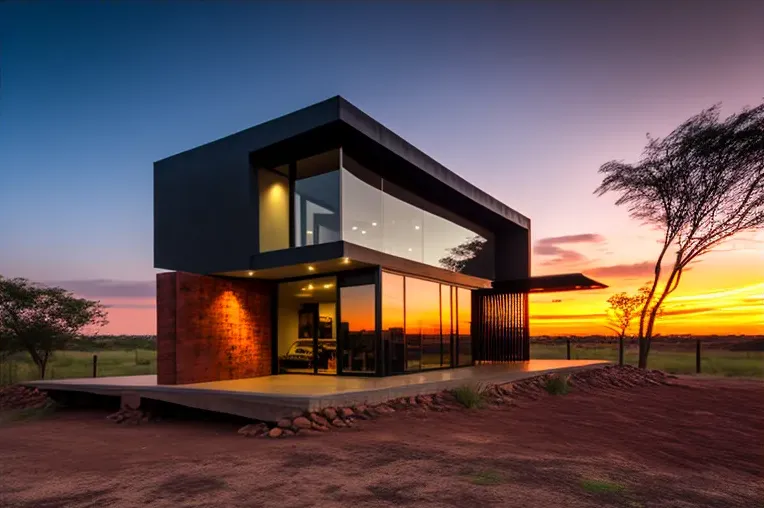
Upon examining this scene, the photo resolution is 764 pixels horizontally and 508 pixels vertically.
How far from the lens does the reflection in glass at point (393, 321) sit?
12.6 metres

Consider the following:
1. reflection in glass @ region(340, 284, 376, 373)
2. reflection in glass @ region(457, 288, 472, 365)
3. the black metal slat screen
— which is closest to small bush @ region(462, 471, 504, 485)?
reflection in glass @ region(340, 284, 376, 373)

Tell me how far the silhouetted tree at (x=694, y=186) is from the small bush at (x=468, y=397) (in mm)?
12631

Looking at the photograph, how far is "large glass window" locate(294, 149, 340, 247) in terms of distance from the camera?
11.3 metres

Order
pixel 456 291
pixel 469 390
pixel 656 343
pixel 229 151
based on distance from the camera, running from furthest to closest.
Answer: pixel 656 343 < pixel 456 291 < pixel 229 151 < pixel 469 390

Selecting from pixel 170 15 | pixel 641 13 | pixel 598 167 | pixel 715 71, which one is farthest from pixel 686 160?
pixel 170 15

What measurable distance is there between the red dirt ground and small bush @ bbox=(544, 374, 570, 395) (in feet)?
8.08

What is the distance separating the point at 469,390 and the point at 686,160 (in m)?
14.0

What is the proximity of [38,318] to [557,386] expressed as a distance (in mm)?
17818

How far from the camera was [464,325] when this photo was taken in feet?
55.7

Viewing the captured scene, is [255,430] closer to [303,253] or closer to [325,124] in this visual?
[303,253]

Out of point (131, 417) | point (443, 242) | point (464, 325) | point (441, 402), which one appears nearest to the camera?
point (441, 402)

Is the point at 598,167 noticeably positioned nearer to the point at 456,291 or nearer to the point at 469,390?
the point at 456,291

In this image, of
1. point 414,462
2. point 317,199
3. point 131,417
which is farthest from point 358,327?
point 414,462

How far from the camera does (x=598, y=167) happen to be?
20.1 meters
